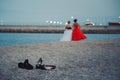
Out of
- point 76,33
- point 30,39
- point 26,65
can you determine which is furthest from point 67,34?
point 30,39

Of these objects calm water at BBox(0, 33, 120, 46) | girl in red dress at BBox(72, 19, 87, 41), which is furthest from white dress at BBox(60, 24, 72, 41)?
calm water at BBox(0, 33, 120, 46)

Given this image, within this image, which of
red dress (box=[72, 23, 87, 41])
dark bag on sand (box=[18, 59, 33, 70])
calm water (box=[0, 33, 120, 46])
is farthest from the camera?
calm water (box=[0, 33, 120, 46])

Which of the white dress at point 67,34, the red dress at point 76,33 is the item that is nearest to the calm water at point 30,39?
the white dress at point 67,34

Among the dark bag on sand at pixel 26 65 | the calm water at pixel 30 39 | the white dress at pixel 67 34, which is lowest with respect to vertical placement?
the calm water at pixel 30 39

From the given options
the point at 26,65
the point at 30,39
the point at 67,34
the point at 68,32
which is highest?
the point at 68,32

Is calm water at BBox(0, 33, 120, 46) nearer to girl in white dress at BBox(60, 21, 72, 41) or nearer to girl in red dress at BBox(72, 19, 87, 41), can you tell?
girl in white dress at BBox(60, 21, 72, 41)

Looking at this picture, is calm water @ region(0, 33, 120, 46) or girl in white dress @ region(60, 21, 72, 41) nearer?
girl in white dress @ region(60, 21, 72, 41)

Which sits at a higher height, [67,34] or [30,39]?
[67,34]

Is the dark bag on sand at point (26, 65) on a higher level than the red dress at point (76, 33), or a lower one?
lower

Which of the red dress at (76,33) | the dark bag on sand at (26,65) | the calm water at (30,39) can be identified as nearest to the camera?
the dark bag on sand at (26,65)

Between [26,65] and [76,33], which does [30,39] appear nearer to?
[76,33]

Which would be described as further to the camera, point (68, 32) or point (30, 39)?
point (30, 39)

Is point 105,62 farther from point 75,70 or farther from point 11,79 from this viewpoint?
point 11,79

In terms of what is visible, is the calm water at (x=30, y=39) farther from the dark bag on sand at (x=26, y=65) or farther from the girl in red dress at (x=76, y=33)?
the dark bag on sand at (x=26, y=65)
